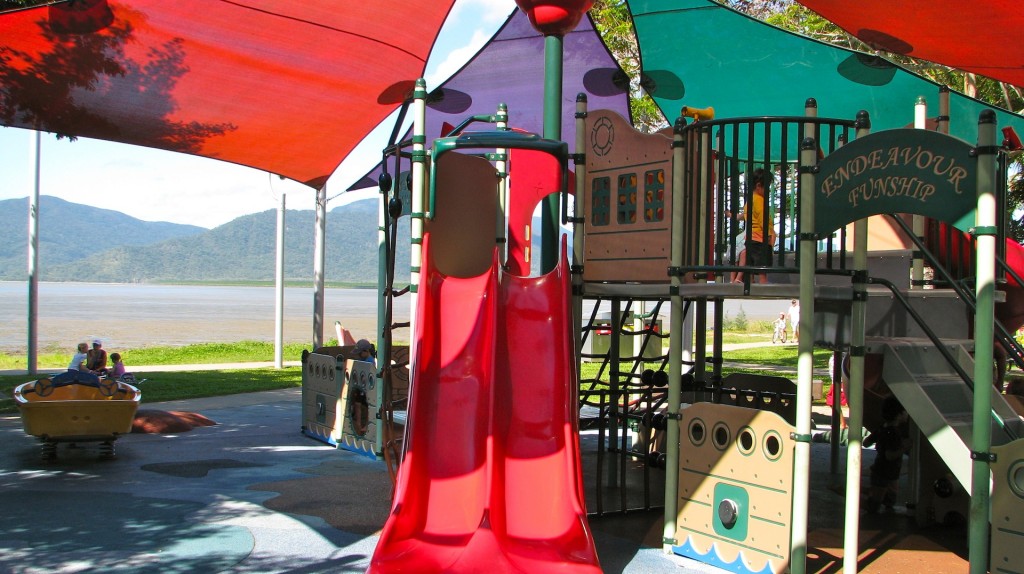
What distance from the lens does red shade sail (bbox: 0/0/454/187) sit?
365 inches

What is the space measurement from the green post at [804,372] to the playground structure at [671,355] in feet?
0.05

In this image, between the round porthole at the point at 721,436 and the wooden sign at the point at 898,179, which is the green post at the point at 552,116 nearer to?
the round porthole at the point at 721,436

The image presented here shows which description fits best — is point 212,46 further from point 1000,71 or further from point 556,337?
point 1000,71

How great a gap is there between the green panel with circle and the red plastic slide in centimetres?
117

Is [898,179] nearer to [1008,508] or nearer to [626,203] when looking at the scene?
[1008,508]

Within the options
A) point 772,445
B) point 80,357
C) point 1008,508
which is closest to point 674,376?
point 772,445

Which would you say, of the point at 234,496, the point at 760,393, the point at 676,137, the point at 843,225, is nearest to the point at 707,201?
the point at 676,137

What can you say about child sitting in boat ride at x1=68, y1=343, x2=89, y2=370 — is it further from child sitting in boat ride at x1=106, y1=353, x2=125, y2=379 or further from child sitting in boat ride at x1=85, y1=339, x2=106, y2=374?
child sitting in boat ride at x1=106, y1=353, x2=125, y2=379

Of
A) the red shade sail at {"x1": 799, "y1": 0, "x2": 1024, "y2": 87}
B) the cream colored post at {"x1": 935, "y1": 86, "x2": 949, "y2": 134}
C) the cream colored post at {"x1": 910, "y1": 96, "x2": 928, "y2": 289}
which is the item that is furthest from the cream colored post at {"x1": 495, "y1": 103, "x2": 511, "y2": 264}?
the cream colored post at {"x1": 935, "y1": 86, "x2": 949, "y2": 134}

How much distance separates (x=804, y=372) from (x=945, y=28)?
4.82m

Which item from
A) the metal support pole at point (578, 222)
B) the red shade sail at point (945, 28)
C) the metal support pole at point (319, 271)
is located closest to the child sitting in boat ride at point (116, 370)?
the metal support pole at point (319, 271)

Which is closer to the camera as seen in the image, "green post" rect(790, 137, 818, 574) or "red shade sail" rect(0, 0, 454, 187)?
"green post" rect(790, 137, 818, 574)

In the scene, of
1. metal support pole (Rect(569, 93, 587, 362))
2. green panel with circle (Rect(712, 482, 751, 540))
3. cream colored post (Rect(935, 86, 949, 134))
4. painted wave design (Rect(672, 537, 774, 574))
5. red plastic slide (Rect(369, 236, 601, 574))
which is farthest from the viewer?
cream colored post (Rect(935, 86, 949, 134))

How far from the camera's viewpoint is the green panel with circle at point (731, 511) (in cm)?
660
